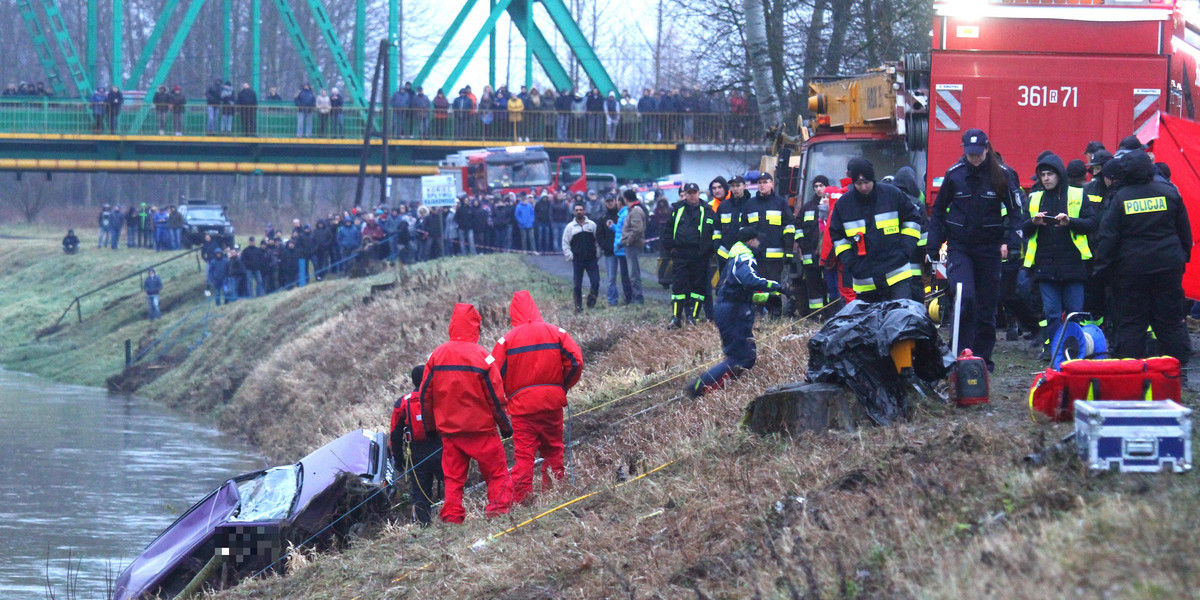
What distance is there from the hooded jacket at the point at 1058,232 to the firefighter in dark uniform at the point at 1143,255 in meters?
0.78

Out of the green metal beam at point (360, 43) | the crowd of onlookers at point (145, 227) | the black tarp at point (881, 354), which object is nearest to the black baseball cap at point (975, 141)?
the black tarp at point (881, 354)

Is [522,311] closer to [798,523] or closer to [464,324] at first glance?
[464,324]

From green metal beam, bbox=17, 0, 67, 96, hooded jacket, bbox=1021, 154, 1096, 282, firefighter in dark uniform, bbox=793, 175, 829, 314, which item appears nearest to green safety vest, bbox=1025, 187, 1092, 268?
hooded jacket, bbox=1021, 154, 1096, 282

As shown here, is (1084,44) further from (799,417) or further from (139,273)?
(139,273)

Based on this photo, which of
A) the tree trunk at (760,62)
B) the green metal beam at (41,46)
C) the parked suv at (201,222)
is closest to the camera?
the tree trunk at (760,62)

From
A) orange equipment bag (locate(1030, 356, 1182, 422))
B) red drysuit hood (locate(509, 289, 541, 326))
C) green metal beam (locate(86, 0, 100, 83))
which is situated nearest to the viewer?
orange equipment bag (locate(1030, 356, 1182, 422))

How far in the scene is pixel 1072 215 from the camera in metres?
9.98

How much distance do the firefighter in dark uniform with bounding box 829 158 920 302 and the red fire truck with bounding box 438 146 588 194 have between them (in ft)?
95.5

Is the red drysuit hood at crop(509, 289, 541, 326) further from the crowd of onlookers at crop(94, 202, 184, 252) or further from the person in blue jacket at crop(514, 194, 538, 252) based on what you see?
the crowd of onlookers at crop(94, 202, 184, 252)

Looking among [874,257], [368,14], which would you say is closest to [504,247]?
[874,257]

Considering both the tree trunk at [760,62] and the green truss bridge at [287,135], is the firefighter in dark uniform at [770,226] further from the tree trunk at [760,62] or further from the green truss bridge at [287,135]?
the green truss bridge at [287,135]

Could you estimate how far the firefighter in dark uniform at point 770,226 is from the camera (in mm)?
13766

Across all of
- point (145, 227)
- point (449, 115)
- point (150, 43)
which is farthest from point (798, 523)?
point (150, 43)

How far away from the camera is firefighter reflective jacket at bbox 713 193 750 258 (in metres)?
14.0
